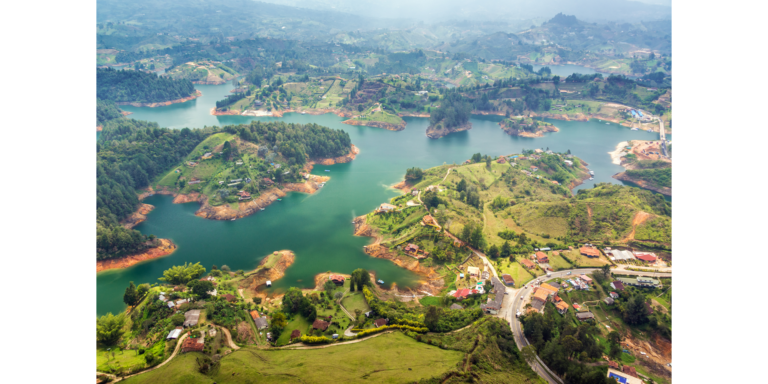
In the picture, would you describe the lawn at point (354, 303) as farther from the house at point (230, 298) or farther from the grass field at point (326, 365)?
the house at point (230, 298)

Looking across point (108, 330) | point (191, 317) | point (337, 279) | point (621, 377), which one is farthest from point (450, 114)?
point (108, 330)

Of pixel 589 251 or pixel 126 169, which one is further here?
pixel 126 169

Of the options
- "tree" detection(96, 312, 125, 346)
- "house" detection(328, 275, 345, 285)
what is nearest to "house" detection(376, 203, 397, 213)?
"house" detection(328, 275, 345, 285)

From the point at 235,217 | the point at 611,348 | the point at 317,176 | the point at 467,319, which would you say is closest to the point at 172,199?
the point at 235,217

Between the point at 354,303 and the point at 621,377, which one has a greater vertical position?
the point at 354,303

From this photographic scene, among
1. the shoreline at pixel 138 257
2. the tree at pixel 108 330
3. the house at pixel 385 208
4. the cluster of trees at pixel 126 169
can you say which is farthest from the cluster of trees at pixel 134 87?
the tree at pixel 108 330

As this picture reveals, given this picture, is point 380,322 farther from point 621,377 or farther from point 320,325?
point 621,377

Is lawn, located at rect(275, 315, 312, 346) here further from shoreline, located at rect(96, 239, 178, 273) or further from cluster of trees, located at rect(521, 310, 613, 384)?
shoreline, located at rect(96, 239, 178, 273)
